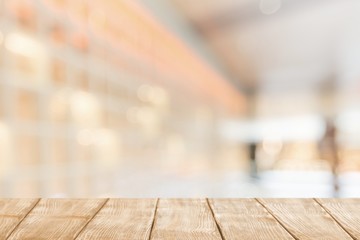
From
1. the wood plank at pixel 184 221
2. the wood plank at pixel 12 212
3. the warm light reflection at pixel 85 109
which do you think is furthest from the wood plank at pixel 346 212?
the warm light reflection at pixel 85 109

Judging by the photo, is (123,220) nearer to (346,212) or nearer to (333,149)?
(346,212)

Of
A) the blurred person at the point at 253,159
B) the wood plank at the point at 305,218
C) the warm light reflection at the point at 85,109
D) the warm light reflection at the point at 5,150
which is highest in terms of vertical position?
the warm light reflection at the point at 85,109

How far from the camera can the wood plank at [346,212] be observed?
0.65 m

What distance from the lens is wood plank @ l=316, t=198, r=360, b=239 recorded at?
0.65 m

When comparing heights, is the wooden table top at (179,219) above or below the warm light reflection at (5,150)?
below

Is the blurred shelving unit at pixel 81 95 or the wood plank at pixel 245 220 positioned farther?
the blurred shelving unit at pixel 81 95

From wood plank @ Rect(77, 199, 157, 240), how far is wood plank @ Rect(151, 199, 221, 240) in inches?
0.7

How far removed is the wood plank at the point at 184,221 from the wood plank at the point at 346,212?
0.70 feet

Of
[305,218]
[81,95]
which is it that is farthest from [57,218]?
[81,95]

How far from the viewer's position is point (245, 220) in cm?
69

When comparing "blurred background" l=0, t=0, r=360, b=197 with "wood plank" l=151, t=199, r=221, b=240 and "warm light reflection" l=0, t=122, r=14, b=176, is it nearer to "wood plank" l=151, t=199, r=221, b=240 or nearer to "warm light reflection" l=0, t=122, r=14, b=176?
"warm light reflection" l=0, t=122, r=14, b=176

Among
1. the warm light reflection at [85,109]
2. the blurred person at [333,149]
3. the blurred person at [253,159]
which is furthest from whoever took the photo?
the blurred person at [253,159]

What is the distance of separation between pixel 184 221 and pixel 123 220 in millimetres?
103

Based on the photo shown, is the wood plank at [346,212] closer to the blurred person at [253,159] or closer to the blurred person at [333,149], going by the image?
the blurred person at [333,149]
